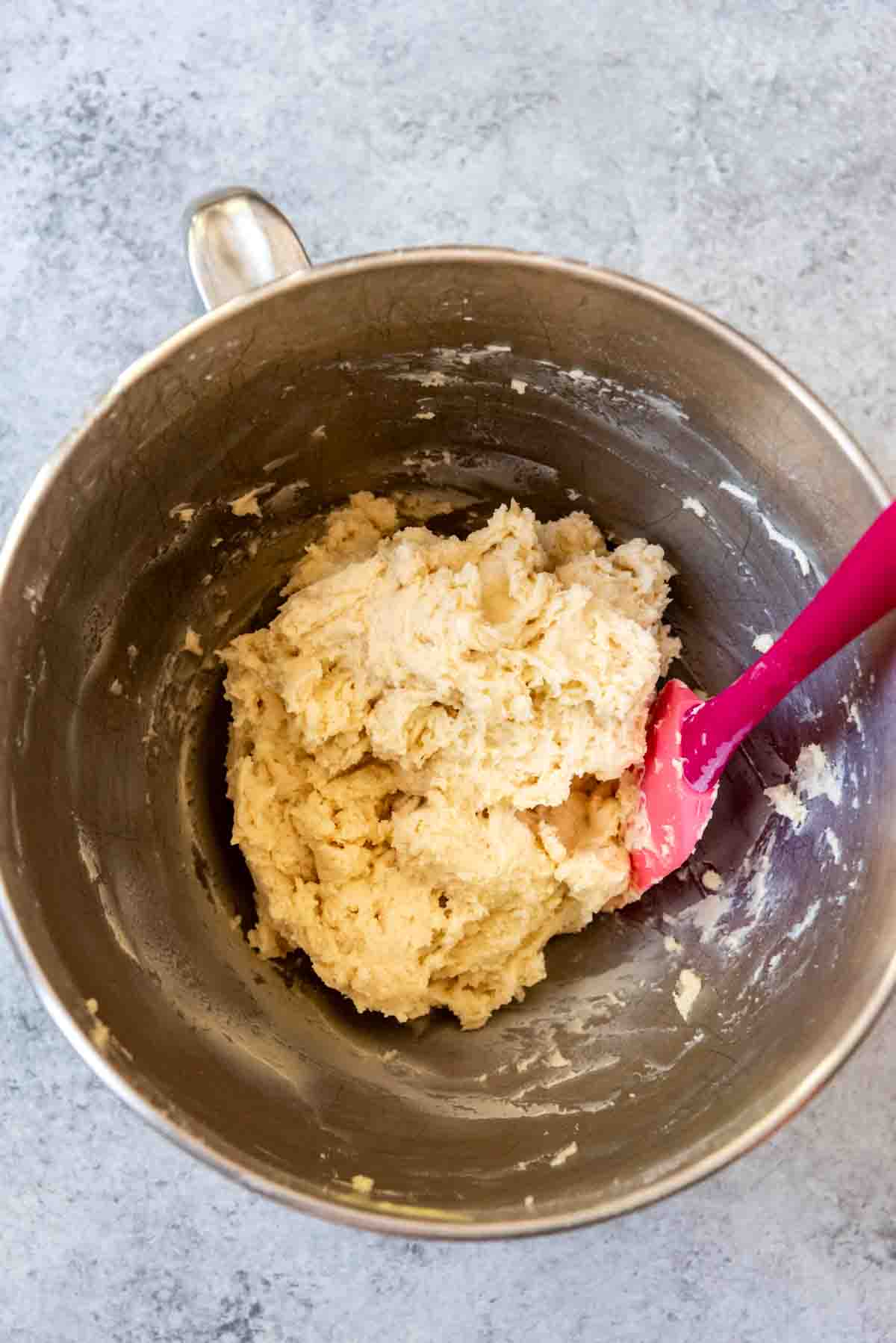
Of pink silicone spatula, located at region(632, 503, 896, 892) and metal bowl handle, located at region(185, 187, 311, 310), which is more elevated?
metal bowl handle, located at region(185, 187, 311, 310)

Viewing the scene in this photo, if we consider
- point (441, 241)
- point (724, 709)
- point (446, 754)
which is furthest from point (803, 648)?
→ point (441, 241)

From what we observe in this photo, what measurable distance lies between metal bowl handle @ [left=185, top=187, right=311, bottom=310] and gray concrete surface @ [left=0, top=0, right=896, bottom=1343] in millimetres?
426

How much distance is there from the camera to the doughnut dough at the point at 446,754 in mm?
1425

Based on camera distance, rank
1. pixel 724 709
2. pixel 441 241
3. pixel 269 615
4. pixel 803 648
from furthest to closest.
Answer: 1. pixel 441 241
2. pixel 269 615
3. pixel 724 709
4. pixel 803 648

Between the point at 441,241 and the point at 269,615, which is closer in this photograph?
the point at 269,615

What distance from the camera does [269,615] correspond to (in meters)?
1.64

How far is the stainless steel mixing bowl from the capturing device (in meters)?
1.22

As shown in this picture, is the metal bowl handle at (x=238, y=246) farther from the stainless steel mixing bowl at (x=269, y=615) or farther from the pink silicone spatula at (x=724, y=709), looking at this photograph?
the pink silicone spatula at (x=724, y=709)

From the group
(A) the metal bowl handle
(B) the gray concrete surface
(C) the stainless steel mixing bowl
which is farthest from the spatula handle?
(A) the metal bowl handle

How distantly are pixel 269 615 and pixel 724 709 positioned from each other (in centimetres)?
66

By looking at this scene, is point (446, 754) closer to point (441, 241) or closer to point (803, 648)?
point (803, 648)

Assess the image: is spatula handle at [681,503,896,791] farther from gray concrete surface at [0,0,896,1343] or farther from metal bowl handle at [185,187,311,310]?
metal bowl handle at [185,187,311,310]

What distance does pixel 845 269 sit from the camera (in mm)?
1773

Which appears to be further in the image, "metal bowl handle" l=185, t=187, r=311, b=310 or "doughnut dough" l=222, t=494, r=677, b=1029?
"doughnut dough" l=222, t=494, r=677, b=1029
